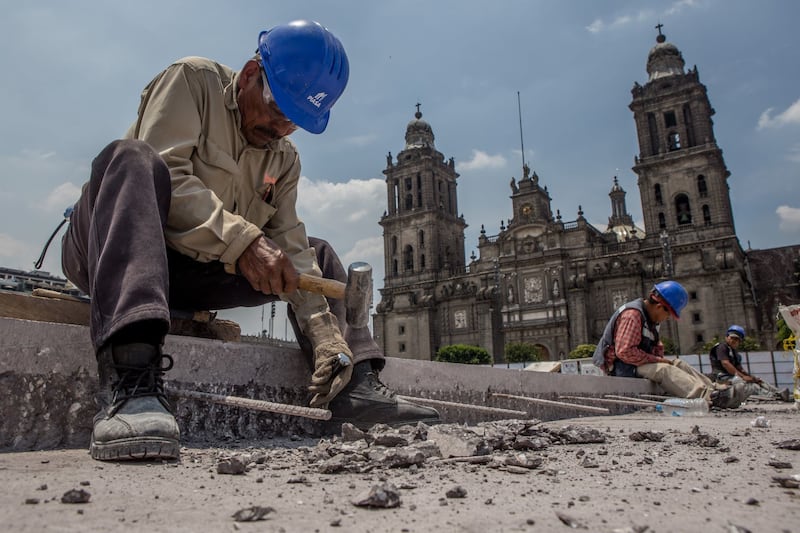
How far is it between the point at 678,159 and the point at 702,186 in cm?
209

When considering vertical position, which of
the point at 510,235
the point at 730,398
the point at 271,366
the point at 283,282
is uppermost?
the point at 510,235

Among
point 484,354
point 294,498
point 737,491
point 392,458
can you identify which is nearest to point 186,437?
point 392,458

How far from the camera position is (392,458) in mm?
1344

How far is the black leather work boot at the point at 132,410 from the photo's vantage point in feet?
4.13

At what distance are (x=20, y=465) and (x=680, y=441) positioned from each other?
1907 mm

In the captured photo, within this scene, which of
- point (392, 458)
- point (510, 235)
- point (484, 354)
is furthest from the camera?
point (510, 235)

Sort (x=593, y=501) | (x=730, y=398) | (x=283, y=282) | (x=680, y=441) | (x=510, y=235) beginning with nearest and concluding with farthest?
(x=593, y=501) → (x=283, y=282) → (x=680, y=441) → (x=730, y=398) → (x=510, y=235)

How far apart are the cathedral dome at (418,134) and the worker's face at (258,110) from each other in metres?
43.3

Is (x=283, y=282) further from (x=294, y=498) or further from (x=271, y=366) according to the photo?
(x=294, y=498)

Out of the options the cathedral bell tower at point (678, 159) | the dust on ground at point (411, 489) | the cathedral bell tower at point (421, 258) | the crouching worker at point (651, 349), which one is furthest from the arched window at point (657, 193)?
the dust on ground at point (411, 489)

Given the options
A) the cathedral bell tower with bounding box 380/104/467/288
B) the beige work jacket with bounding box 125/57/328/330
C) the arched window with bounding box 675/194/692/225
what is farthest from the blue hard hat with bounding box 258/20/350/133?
the cathedral bell tower with bounding box 380/104/467/288

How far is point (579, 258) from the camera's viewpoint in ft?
120

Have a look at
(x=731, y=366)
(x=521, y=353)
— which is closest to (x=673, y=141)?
(x=521, y=353)

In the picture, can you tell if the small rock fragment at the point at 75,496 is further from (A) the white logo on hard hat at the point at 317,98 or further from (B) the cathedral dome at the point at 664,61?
(B) the cathedral dome at the point at 664,61
